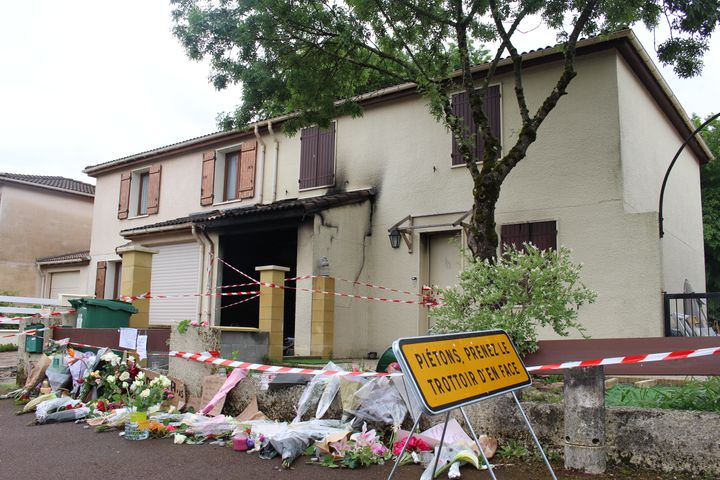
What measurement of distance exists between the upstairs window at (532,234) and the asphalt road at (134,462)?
617 cm

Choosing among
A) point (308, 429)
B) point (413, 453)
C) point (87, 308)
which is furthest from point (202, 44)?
point (413, 453)

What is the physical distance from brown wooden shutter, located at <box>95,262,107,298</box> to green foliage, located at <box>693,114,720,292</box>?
20.3 m

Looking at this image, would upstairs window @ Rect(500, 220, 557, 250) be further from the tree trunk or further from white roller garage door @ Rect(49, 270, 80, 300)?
white roller garage door @ Rect(49, 270, 80, 300)

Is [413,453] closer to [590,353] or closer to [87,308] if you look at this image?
[590,353]

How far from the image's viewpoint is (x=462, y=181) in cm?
1117

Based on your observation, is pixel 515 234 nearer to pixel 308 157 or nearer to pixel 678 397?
pixel 308 157

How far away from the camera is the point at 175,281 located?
1466cm

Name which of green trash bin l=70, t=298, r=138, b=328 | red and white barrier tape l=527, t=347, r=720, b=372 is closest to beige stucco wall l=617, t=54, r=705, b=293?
red and white barrier tape l=527, t=347, r=720, b=372

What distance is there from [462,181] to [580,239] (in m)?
2.49

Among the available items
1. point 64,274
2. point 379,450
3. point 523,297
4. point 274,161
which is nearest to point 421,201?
point 274,161

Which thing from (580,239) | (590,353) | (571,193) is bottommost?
(590,353)

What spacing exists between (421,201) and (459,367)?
8140 millimetres

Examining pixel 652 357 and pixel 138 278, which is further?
pixel 138 278

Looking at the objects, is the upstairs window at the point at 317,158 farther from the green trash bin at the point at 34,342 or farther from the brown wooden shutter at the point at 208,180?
the green trash bin at the point at 34,342
